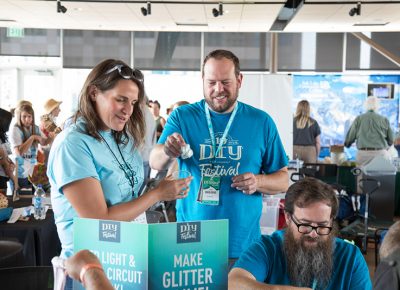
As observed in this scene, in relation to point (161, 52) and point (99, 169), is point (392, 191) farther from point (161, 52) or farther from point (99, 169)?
point (161, 52)

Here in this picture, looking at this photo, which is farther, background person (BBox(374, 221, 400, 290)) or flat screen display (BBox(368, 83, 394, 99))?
flat screen display (BBox(368, 83, 394, 99))

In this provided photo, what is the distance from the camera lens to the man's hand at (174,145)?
6.64 ft

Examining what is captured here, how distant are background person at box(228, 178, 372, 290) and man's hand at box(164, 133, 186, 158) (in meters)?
0.51

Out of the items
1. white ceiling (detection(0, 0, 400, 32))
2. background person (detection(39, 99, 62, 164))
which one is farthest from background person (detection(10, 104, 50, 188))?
white ceiling (detection(0, 0, 400, 32))

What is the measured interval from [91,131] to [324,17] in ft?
24.9

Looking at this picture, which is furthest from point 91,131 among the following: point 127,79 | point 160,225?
point 160,225

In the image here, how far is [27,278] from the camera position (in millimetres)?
1668

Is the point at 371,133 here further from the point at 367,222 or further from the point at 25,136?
the point at 25,136

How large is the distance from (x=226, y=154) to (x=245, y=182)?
0.20 metres

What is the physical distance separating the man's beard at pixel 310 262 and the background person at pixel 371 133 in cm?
605

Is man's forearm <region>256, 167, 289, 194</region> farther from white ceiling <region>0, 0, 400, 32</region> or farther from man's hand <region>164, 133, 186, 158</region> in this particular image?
white ceiling <region>0, 0, 400, 32</region>

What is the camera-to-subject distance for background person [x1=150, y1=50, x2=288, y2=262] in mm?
2170

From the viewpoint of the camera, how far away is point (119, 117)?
1.71 m

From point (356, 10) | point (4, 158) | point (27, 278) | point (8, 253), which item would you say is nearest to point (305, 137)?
point (356, 10)
